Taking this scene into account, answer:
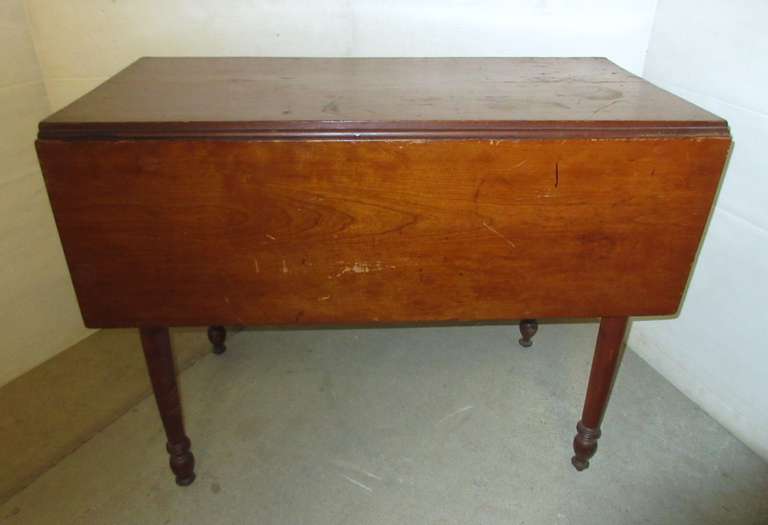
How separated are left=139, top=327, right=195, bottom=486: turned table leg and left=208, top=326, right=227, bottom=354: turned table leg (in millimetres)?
442

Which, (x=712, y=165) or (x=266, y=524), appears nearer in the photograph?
(x=712, y=165)

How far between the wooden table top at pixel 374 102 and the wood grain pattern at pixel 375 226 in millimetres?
27

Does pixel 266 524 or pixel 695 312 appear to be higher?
pixel 695 312

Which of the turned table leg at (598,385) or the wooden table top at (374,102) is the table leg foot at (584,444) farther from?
the wooden table top at (374,102)

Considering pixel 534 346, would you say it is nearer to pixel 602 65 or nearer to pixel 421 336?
pixel 421 336

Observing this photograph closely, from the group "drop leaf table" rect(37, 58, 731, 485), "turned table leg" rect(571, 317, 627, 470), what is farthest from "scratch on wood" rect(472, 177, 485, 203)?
"turned table leg" rect(571, 317, 627, 470)

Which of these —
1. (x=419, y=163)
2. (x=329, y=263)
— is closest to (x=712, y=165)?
(x=419, y=163)

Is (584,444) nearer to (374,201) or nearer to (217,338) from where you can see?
(374,201)

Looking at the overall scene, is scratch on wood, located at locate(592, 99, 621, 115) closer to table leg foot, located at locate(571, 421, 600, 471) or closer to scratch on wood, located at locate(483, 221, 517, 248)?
scratch on wood, located at locate(483, 221, 517, 248)

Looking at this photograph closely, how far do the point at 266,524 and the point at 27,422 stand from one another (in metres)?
0.71

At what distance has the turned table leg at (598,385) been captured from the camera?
117cm

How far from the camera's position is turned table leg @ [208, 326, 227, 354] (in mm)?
1666

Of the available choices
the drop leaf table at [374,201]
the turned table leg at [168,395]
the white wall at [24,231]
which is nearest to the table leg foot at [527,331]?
the drop leaf table at [374,201]

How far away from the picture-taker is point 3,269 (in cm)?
148
